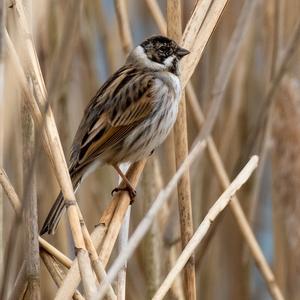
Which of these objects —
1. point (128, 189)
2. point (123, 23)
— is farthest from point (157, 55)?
point (128, 189)

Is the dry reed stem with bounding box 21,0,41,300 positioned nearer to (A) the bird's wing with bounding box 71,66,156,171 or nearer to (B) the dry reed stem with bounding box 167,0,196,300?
(B) the dry reed stem with bounding box 167,0,196,300

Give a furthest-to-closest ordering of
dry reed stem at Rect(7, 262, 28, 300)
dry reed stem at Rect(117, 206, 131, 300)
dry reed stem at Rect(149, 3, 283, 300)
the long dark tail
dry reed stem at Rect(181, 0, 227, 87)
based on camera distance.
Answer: dry reed stem at Rect(149, 3, 283, 300)
dry reed stem at Rect(181, 0, 227, 87)
the long dark tail
dry reed stem at Rect(117, 206, 131, 300)
dry reed stem at Rect(7, 262, 28, 300)

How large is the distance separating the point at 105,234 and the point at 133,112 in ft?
2.95

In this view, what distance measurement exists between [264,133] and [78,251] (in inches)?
59.3

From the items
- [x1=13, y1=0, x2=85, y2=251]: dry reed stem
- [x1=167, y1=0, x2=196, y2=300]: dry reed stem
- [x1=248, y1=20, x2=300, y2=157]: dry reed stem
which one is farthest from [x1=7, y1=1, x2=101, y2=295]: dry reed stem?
[x1=248, y1=20, x2=300, y2=157]: dry reed stem

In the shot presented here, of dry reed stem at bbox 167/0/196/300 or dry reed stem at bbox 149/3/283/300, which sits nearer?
dry reed stem at bbox 167/0/196/300

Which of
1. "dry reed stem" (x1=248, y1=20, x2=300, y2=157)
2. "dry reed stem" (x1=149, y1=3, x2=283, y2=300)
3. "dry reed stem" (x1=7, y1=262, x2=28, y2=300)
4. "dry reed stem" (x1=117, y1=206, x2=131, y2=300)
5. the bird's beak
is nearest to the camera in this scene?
"dry reed stem" (x1=7, y1=262, x2=28, y2=300)

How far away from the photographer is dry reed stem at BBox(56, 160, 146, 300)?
190cm

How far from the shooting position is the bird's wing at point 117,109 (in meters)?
2.92

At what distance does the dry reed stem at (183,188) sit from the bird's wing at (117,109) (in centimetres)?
41

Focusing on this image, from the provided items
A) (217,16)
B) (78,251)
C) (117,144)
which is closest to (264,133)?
(117,144)

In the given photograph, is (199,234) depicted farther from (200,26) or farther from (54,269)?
(200,26)

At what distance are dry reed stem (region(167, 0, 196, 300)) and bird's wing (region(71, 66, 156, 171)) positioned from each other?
0.41m

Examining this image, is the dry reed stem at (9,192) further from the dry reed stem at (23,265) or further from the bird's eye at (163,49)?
the bird's eye at (163,49)
